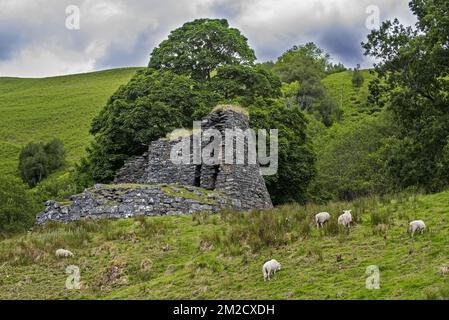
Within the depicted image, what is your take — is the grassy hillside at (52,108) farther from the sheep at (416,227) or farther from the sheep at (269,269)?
the sheep at (416,227)

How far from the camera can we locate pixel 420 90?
28375 mm

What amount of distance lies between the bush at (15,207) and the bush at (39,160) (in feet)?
108

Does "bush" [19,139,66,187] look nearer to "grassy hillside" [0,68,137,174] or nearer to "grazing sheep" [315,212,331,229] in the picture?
"grassy hillside" [0,68,137,174]

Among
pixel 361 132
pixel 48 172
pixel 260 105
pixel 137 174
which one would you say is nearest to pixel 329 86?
pixel 48 172

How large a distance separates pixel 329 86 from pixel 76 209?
96.7 meters

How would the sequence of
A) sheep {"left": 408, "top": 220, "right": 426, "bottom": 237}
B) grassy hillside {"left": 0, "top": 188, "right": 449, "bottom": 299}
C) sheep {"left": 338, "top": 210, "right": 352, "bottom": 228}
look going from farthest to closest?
1. sheep {"left": 338, "top": 210, "right": 352, "bottom": 228}
2. sheep {"left": 408, "top": 220, "right": 426, "bottom": 237}
3. grassy hillside {"left": 0, "top": 188, "right": 449, "bottom": 299}

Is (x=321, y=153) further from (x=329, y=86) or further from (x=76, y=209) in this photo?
(x=329, y=86)

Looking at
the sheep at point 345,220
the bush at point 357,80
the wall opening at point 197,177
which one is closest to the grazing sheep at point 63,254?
the sheep at point 345,220

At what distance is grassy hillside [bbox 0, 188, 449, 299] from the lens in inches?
535

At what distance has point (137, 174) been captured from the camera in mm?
29531

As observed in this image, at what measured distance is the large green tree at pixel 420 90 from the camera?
2650cm

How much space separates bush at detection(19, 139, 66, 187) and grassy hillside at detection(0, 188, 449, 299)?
54.7 metres

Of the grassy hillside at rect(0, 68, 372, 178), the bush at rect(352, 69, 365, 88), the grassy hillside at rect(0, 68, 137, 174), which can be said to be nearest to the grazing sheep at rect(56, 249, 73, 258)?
the grassy hillside at rect(0, 68, 137, 174)

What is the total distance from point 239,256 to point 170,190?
782cm
